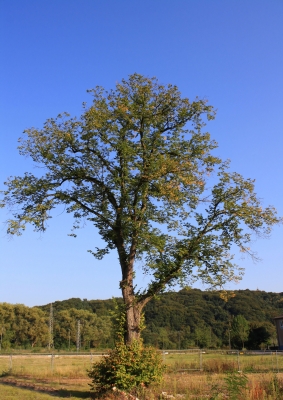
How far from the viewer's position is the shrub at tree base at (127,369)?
13164 millimetres

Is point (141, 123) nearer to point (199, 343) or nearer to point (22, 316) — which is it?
point (199, 343)

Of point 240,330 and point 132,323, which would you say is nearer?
point 132,323

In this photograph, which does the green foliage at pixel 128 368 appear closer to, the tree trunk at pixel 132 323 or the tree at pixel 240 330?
the tree trunk at pixel 132 323

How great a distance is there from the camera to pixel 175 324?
274 ft

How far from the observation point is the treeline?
6575 cm

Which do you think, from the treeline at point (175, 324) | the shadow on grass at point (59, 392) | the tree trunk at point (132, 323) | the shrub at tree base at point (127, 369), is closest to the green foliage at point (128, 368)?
the shrub at tree base at point (127, 369)

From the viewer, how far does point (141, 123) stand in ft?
57.4

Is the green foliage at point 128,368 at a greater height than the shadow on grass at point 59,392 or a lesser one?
greater

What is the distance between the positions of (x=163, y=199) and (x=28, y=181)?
5.81 m

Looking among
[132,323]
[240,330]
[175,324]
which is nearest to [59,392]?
[132,323]


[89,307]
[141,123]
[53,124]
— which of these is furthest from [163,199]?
[89,307]

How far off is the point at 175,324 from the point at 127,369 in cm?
7318

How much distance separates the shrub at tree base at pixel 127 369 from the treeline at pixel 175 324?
48961 millimetres

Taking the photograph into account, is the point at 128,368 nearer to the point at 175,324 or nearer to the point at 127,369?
the point at 127,369
